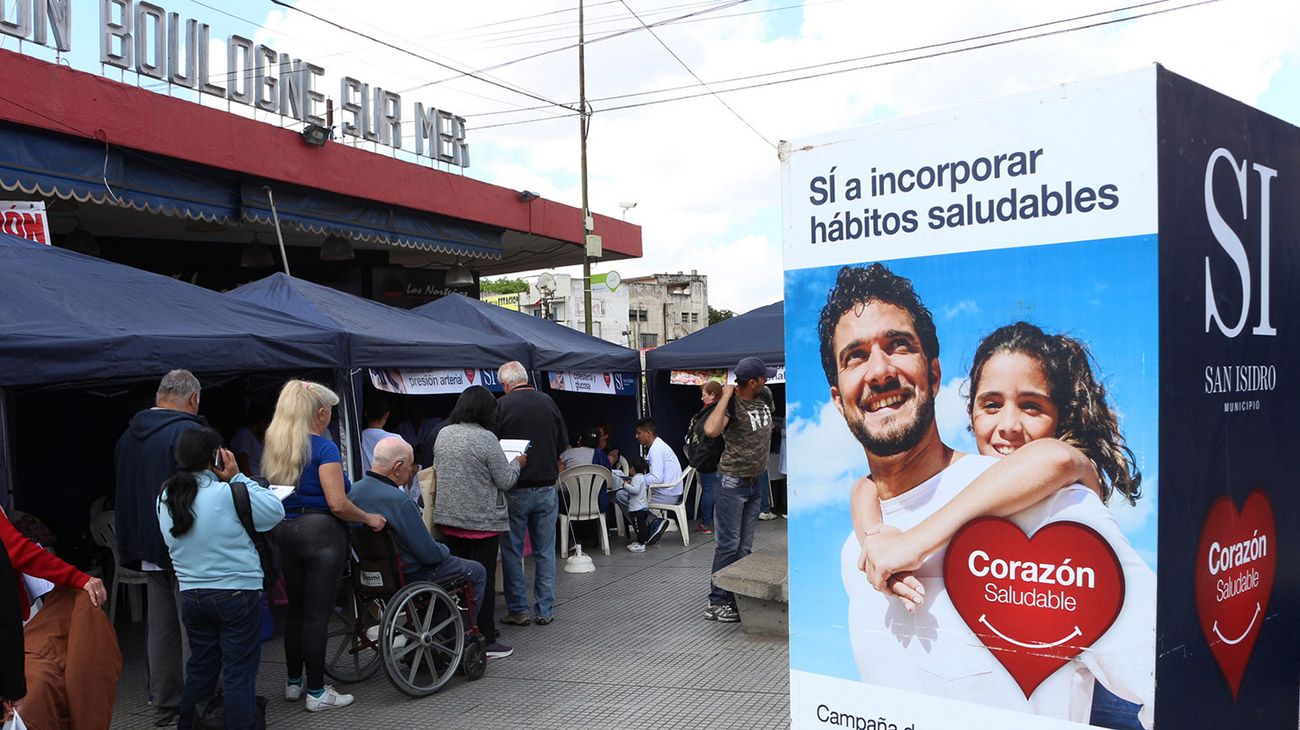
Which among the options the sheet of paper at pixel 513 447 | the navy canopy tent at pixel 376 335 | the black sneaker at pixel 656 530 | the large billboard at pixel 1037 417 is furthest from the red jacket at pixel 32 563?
the black sneaker at pixel 656 530

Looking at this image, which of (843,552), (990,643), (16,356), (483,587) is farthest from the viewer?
(483,587)

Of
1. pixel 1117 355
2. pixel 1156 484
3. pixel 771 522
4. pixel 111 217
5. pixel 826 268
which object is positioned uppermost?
pixel 111 217

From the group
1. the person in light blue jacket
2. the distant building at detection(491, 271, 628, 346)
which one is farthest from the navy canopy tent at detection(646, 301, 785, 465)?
the distant building at detection(491, 271, 628, 346)

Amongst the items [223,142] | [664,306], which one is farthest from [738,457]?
[664,306]

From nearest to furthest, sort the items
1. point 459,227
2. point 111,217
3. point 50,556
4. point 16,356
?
point 50,556 → point 16,356 → point 111,217 → point 459,227

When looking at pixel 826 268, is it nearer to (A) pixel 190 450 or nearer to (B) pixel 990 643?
(B) pixel 990 643

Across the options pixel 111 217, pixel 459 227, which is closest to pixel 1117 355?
pixel 111 217

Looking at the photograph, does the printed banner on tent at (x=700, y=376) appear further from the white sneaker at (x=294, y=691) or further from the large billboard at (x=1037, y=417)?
the large billboard at (x=1037, y=417)

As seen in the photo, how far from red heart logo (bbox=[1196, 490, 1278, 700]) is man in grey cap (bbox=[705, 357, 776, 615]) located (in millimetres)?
4216

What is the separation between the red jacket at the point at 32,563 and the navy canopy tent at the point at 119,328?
4.70 ft

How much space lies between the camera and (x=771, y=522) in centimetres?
1231

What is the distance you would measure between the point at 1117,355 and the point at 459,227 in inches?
544

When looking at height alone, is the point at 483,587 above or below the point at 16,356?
below

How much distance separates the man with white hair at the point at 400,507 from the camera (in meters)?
5.57
